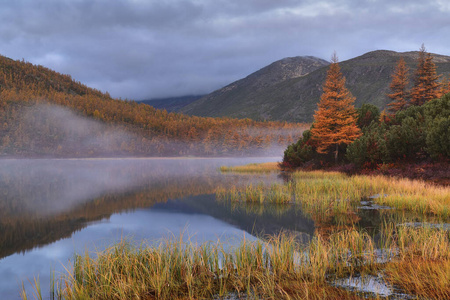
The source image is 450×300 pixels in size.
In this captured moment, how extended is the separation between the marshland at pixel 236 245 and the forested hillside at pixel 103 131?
123 metres

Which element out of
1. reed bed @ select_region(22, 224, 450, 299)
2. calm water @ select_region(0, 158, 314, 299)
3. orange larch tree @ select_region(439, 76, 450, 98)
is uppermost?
orange larch tree @ select_region(439, 76, 450, 98)

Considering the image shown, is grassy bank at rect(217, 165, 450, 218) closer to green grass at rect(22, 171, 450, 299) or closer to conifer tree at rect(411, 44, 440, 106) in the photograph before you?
green grass at rect(22, 171, 450, 299)

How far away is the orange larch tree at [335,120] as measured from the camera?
3440 centimetres

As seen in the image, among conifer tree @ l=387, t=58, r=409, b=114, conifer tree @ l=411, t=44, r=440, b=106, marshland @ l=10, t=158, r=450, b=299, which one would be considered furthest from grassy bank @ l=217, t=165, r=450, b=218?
conifer tree @ l=387, t=58, r=409, b=114

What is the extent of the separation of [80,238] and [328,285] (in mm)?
9245

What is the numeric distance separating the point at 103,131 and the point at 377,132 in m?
148

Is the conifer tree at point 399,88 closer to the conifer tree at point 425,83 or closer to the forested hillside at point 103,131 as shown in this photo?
the conifer tree at point 425,83

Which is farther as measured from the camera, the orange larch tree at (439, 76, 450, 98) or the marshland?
the orange larch tree at (439, 76, 450, 98)

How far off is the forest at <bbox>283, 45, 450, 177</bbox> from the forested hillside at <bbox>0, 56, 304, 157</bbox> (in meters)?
102

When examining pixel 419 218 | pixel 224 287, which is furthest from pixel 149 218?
pixel 419 218

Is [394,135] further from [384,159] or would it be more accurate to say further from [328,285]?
[328,285]

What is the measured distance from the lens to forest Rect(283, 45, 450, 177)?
71.7 ft

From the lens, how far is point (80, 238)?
11.5 m

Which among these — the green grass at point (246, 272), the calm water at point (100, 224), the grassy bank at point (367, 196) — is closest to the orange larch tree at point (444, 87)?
the grassy bank at point (367, 196)
